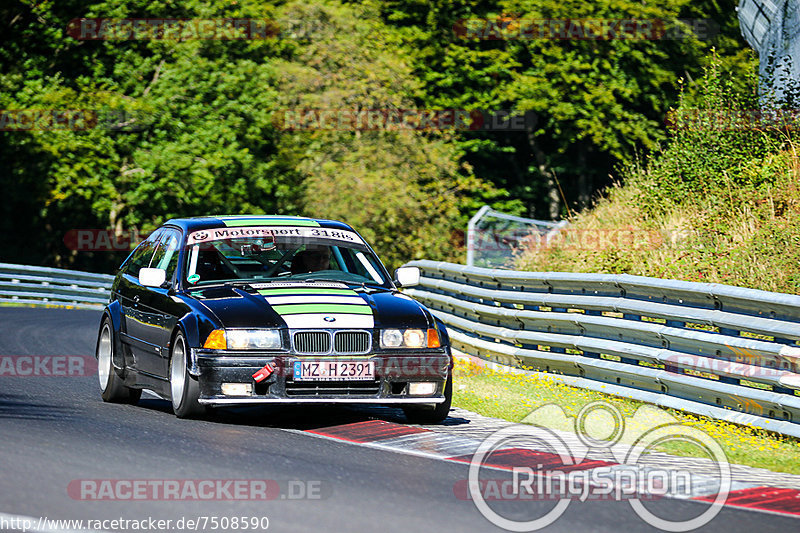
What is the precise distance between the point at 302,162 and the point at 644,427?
3291 cm

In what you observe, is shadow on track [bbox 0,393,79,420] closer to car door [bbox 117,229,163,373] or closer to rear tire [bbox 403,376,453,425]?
car door [bbox 117,229,163,373]

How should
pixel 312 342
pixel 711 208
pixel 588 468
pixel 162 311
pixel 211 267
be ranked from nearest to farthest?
1. pixel 588 468
2. pixel 312 342
3. pixel 162 311
4. pixel 211 267
5. pixel 711 208

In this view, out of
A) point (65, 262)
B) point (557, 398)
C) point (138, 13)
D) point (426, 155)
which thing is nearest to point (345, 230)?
point (557, 398)

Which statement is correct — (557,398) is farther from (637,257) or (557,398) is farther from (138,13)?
(138,13)

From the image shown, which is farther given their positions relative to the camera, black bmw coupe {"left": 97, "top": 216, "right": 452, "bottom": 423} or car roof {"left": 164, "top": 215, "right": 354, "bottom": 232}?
car roof {"left": 164, "top": 215, "right": 354, "bottom": 232}

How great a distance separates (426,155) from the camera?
41.6 metres

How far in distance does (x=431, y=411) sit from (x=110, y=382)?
3.06 m

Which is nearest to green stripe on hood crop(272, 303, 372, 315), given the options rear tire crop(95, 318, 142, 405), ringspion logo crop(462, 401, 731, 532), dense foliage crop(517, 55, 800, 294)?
ringspion logo crop(462, 401, 731, 532)

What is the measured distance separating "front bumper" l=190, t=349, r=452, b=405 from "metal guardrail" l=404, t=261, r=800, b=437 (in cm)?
215

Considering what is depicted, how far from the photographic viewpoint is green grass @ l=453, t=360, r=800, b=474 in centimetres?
903

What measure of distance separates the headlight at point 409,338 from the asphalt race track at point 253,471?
830 millimetres

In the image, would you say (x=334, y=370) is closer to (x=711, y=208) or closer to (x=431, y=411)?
(x=431, y=411)

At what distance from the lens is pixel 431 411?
405 inches

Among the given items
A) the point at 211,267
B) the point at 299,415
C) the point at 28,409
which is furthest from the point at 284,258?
the point at 28,409
